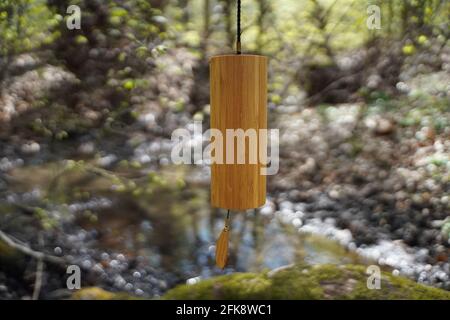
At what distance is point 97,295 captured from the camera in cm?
278

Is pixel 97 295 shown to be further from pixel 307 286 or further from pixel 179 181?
pixel 307 286

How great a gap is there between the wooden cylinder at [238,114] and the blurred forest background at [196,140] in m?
1.28

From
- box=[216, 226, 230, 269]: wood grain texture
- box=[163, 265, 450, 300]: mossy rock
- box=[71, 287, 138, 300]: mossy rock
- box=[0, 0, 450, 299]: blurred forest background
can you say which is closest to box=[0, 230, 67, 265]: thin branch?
box=[0, 0, 450, 299]: blurred forest background

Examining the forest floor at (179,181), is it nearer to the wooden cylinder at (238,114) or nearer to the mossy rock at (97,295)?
the mossy rock at (97,295)

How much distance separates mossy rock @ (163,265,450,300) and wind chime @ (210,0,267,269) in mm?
1178

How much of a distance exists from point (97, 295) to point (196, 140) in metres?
1.20

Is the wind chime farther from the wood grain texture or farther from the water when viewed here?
the water

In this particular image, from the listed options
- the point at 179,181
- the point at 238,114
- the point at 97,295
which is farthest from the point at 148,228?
the point at 238,114

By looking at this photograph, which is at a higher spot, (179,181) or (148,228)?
(179,181)

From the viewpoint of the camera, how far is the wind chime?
164cm

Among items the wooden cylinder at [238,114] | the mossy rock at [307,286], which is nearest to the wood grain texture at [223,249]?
the wooden cylinder at [238,114]

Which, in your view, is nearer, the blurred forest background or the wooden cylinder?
the wooden cylinder

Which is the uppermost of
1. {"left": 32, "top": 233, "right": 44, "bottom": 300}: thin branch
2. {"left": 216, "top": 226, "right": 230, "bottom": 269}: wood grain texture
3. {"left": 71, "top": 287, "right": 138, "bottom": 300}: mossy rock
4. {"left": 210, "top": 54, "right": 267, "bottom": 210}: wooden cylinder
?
{"left": 210, "top": 54, "right": 267, "bottom": 210}: wooden cylinder
